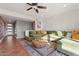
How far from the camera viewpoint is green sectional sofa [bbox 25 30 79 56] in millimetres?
2211

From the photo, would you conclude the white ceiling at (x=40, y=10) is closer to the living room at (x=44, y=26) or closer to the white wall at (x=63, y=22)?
the living room at (x=44, y=26)

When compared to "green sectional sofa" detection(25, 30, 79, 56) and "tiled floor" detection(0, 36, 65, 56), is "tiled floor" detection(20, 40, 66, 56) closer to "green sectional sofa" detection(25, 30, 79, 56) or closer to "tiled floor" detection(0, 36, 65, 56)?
"tiled floor" detection(0, 36, 65, 56)

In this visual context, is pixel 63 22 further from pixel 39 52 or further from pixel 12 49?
pixel 12 49

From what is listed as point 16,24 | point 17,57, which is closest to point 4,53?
point 17,57

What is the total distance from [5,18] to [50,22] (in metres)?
1.08

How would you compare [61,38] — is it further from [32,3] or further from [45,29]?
[32,3]

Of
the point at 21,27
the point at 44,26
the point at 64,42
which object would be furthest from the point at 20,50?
the point at 64,42

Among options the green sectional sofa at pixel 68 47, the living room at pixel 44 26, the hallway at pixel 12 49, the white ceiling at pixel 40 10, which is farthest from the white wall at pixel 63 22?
the hallway at pixel 12 49

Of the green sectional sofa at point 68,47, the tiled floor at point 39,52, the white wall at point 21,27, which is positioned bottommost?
the tiled floor at point 39,52

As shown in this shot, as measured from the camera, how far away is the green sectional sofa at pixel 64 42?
2.21 m

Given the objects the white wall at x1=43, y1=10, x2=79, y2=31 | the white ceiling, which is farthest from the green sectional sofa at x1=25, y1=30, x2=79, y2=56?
the white ceiling

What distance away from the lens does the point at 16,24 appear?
8.29ft

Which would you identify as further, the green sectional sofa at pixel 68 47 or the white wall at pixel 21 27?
the white wall at pixel 21 27

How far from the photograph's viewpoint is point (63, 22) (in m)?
2.37
